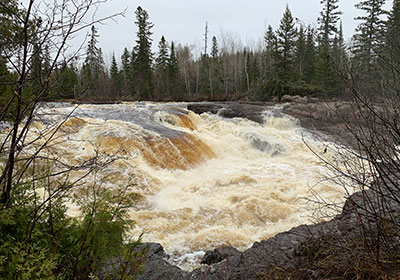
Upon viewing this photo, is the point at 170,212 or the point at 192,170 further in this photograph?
the point at 192,170

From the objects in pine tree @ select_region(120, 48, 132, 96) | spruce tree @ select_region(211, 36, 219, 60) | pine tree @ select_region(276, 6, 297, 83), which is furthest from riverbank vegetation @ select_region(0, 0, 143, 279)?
spruce tree @ select_region(211, 36, 219, 60)

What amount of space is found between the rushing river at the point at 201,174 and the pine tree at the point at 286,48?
15876 millimetres

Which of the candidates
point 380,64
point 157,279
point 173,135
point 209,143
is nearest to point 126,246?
point 157,279

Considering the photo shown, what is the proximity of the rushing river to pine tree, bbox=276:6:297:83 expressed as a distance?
52.1 ft

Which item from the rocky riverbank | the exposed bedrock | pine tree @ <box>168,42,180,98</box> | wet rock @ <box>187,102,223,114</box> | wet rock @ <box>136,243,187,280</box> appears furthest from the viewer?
pine tree @ <box>168,42,180,98</box>

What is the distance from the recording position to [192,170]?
8812mm

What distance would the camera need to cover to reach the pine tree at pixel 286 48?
2734cm

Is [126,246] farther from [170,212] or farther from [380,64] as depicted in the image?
[170,212]

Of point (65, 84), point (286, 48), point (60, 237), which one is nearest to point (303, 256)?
point (60, 237)

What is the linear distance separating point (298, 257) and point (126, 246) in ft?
6.55

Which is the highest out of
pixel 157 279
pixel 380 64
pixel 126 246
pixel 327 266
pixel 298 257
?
pixel 380 64

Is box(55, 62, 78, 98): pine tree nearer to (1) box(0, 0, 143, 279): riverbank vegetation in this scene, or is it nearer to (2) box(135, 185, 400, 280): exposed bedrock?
(1) box(0, 0, 143, 279): riverbank vegetation

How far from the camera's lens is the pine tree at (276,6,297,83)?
89.7 feet

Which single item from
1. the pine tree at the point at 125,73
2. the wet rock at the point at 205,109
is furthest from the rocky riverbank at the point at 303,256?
the pine tree at the point at 125,73
